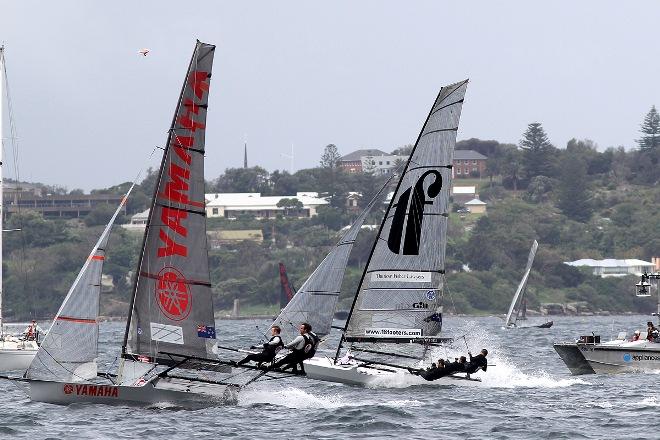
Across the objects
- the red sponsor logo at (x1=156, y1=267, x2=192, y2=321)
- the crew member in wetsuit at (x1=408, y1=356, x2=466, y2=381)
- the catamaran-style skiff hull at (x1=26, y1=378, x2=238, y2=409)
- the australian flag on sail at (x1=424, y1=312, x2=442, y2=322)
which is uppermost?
the red sponsor logo at (x1=156, y1=267, x2=192, y2=321)

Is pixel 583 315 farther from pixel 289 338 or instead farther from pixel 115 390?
pixel 115 390

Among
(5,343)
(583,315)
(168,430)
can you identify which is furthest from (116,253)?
(168,430)

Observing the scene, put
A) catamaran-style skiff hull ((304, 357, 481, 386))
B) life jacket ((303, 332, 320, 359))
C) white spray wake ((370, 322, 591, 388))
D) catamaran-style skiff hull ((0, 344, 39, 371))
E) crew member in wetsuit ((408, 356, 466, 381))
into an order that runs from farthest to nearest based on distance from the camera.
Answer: catamaran-style skiff hull ((0, 344, 39, 371))
white spray wake ((370, 322, 591, 388))
catamaran-style skiff hull ((304, 357, 481, 386))
crew member in wetsuit ((408, 356, 466, 381))
life jacket ((303, 332, 320, 359))

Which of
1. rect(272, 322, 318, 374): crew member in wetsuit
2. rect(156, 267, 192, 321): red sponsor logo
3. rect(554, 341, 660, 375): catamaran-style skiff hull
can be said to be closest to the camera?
rect(156, 267, 192, 321): red sponsor logo

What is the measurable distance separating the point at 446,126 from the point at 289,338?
307 inches

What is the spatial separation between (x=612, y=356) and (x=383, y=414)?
46.4 ft

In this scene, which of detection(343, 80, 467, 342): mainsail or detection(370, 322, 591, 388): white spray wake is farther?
detection(343, 80, 467, 342): mainsail

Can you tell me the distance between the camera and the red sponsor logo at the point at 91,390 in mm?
32781

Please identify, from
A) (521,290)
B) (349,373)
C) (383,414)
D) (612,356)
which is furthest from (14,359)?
(521,290)

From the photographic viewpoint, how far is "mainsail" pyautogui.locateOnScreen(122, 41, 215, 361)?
33312 mm

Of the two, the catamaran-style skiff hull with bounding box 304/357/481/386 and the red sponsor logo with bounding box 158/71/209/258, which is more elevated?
the red sponsor logo with bounding box 158/71/209/258

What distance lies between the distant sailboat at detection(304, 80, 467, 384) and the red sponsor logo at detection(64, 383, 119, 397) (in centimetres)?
1046

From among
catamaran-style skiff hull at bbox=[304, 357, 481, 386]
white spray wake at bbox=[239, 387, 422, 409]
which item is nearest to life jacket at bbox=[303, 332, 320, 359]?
white spray wake at bbox=[239, 387, 422, 409]

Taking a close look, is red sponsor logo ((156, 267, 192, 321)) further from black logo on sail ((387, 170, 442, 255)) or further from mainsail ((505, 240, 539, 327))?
mainsail ((505, 240, 539, 327))
